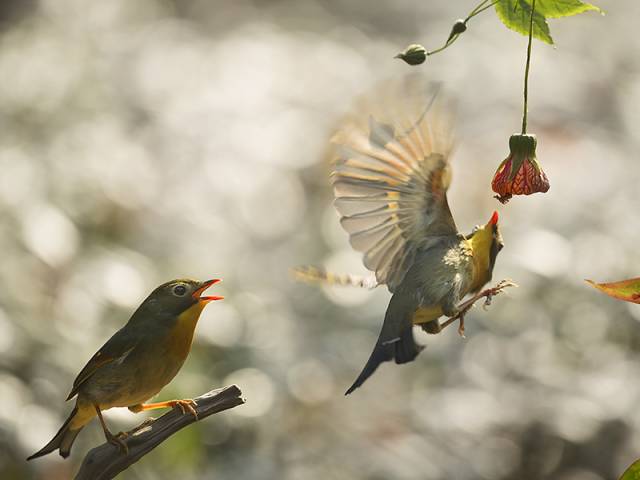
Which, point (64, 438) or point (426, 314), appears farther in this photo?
point (64, 438)

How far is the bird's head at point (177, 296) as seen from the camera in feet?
3.95

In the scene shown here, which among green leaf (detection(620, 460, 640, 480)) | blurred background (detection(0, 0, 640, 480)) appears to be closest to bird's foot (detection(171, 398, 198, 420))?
green leaf (detection(620, 460, 640, 480))

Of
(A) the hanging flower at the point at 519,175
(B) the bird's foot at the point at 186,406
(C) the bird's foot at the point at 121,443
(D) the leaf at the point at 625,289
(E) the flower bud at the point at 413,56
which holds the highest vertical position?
(E) the flower bud at the point at 413,56

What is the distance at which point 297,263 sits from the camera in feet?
12.4

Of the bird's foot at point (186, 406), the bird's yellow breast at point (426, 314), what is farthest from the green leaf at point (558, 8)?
the bird's foot at point (186, 406)

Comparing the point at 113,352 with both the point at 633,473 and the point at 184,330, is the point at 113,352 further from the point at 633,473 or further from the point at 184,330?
the point at 633,473

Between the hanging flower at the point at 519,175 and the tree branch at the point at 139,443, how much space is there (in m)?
0.39

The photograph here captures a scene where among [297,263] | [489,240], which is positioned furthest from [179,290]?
[297,263]

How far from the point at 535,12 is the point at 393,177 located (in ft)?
0.81

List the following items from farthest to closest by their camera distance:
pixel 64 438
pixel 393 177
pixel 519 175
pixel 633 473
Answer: pixel 64 438, pixel 393 177, pixel 519 175, pixel 633 473

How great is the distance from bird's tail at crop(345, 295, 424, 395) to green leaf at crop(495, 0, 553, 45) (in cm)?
34

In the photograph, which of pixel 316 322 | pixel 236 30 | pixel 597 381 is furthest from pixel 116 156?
pixel 236 30

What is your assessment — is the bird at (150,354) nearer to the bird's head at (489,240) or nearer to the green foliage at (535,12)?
the bird's head at (489,240)

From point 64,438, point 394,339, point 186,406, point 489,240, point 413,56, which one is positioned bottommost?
point 64,438
